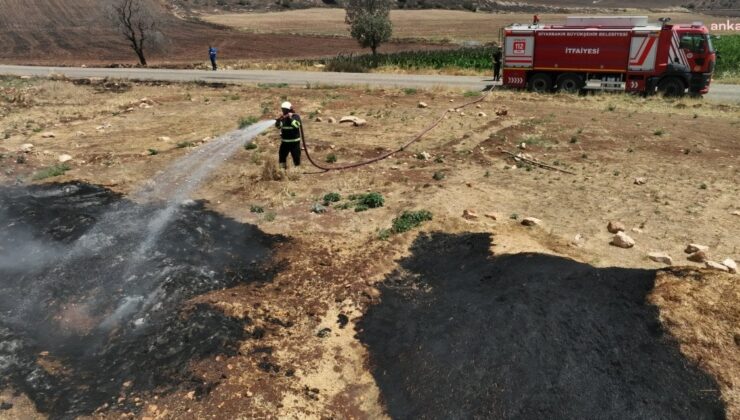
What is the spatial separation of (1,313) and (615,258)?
940cm

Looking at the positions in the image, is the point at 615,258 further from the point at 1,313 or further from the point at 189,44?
the point at 189,44

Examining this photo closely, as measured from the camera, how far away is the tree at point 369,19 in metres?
40.8

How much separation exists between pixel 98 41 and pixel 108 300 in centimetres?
5510

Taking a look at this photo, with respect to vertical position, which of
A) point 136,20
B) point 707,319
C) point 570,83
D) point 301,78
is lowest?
point 707,319

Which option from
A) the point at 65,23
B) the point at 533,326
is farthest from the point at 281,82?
the point at 65,23

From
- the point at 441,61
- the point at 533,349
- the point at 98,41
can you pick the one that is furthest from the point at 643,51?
the point at 98,41

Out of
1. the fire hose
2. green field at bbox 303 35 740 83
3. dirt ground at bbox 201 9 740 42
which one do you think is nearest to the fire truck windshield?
the fire hose

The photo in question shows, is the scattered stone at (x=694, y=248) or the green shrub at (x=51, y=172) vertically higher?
the green shrub at (x=51, y=172)

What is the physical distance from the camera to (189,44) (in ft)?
182

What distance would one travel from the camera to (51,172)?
13.5m

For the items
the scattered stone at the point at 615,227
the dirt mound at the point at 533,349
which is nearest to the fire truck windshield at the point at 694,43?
the scattered stone at the point at 615,227

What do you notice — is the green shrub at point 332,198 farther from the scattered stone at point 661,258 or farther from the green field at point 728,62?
the green field at point 728,62

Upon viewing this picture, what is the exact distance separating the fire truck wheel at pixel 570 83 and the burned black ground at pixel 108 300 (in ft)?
61.5

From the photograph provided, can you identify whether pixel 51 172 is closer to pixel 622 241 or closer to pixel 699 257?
pixel 622 241
